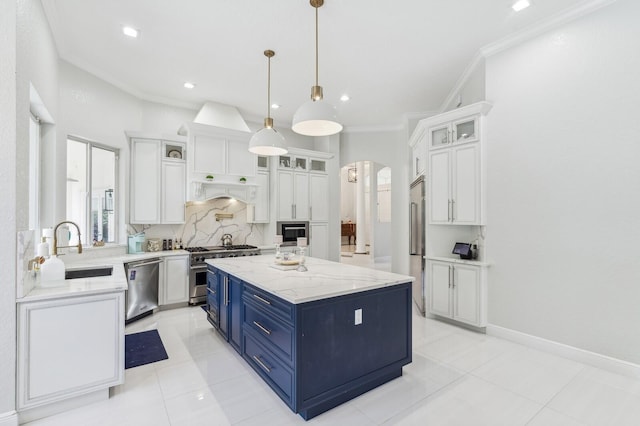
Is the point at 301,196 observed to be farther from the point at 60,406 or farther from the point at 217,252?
the point at 60,406

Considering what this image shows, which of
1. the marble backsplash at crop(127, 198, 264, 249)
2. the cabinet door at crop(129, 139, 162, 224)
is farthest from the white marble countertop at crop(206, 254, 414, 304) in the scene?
the marble backsplash at crop(127, 198, 264, 249)

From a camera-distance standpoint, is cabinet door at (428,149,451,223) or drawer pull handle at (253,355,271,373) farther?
cabinet door at (428,149,451,223)

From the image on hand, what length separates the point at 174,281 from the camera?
4441mm

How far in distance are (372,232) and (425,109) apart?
4701mm

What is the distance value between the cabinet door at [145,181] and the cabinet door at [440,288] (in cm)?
401

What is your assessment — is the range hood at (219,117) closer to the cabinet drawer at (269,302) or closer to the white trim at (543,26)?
the cabinet drawer at (269,302)

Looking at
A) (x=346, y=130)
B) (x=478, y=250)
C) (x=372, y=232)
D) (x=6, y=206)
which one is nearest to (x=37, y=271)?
(x=6, y=206)

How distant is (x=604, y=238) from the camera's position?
2.73 meters

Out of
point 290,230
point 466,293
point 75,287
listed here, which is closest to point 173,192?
point 290,230

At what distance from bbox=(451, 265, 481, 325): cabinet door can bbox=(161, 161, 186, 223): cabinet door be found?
4.00 meters

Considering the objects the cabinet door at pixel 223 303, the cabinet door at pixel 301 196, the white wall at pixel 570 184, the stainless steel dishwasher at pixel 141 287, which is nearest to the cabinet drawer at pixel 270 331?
the cabinet door at pixel 223 303

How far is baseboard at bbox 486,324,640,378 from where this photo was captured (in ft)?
8.56

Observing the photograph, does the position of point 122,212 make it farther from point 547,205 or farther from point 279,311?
point 547,205

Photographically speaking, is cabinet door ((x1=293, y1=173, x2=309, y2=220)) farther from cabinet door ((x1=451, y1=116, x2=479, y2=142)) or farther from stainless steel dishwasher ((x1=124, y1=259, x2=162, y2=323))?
cabinet door ((x1=451, y1=116, x2=479, y2=142))
